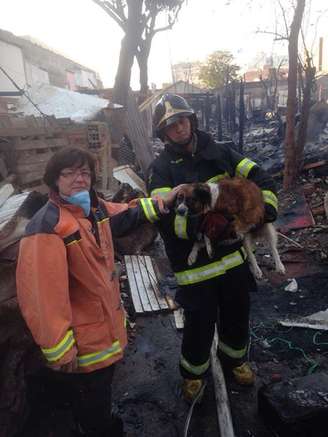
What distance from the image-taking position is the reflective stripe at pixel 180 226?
8.40 feet

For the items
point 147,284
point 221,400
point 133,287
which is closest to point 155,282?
point 147,284

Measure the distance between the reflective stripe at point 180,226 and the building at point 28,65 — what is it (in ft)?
43.6

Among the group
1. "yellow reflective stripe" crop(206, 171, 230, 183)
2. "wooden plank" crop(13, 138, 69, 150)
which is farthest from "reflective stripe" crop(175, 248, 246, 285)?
"wooden plank" crop(13, 138, 69, 150)

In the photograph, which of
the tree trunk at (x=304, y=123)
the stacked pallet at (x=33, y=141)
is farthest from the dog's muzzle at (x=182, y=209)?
the tree trunk at (x=304, y=123)

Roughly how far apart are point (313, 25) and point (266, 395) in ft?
40.3

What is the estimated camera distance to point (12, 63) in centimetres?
2006

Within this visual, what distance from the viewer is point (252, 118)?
22.1 metres

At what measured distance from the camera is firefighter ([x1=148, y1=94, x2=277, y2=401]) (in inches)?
108

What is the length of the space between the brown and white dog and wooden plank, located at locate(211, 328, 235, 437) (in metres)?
1.10

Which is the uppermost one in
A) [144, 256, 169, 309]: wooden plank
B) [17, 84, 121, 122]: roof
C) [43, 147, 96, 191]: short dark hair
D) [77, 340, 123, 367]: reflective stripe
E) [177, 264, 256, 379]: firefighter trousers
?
[17, 84, 121, 122]: roof

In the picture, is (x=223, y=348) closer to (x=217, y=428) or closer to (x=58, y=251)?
(x=217, y=428)

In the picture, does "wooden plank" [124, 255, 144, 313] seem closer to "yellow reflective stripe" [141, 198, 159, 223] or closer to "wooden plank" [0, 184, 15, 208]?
"wooden plank" [0, 184, 15, 208]

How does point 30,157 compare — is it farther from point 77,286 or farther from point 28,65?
point 28,65

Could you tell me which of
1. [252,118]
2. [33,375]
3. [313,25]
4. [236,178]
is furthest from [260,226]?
[252,118]
